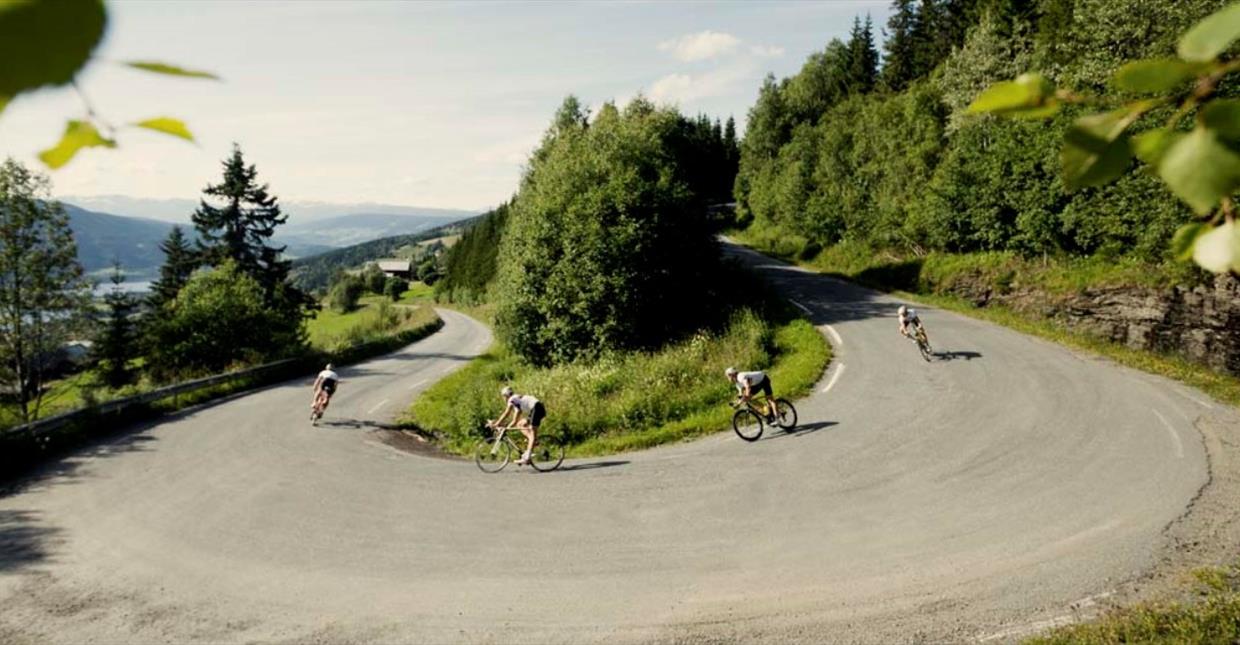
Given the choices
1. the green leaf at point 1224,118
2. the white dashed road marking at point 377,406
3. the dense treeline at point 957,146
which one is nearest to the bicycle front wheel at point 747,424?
the dense treeline at point 957,146

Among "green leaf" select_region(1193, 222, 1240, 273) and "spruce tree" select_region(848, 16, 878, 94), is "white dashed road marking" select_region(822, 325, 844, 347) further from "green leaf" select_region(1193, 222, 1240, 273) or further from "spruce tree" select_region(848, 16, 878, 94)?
"spruce tree" select_region(848, 16, 878, 94)

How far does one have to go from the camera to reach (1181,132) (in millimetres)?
895

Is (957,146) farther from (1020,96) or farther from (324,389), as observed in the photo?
(1020,96)

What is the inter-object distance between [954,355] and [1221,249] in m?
22.1

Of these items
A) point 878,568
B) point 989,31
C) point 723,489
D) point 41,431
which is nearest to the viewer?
point 878,568

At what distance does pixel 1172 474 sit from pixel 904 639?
778 cm

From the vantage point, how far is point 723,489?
1200cm

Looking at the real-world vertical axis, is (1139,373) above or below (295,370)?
above

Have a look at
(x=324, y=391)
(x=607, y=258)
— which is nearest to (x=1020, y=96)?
(x=324, y=391)

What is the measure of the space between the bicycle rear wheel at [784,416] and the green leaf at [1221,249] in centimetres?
1488

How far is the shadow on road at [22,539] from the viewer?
10330 mm

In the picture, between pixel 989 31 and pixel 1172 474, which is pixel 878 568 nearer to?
pixel 1172 474

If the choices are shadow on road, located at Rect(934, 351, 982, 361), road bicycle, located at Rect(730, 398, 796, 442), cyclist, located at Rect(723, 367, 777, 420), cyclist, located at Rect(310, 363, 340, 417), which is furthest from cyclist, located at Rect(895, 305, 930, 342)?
cyclist, located at Rect(310, 363, 340, 417)

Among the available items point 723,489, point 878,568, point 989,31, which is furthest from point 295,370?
point 989,31
